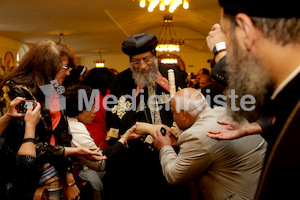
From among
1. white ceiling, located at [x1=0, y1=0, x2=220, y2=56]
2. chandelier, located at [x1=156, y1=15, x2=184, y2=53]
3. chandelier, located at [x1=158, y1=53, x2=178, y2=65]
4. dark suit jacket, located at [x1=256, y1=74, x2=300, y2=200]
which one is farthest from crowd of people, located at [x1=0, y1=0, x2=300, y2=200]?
chandelier, located at [x1=158, y1=53, x2=178, y2=65]

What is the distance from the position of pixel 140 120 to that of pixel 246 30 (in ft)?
5.64

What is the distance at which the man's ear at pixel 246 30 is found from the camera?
748mm

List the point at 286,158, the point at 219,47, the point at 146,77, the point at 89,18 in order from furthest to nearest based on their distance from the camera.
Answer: the point at 89,18 < the point at 146,77 < the point at 219,47 < the point at 286,158

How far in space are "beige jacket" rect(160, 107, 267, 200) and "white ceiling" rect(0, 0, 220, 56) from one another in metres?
5.86

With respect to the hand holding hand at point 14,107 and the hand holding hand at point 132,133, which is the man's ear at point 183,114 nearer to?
the hand holding hand at point 132,133

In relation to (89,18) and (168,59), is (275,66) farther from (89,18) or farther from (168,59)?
(168,59)

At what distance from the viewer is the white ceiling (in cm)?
714

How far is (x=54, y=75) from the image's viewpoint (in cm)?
184

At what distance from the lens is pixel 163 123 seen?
92.7 inches

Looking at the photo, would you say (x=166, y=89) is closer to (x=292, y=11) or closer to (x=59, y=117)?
(x=59, y=117)

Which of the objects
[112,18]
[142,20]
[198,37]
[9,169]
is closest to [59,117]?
[9,169]

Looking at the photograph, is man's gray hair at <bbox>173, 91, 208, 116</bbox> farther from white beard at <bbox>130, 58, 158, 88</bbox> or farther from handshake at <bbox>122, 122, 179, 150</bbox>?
white beard at <bbox>130, 58, 158, 88</bbox>

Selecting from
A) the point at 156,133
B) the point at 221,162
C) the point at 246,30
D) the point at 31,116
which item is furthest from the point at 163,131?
the point at 246,30

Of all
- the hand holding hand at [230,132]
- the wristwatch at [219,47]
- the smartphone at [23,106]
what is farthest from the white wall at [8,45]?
the hand holding hand at [230,132]
